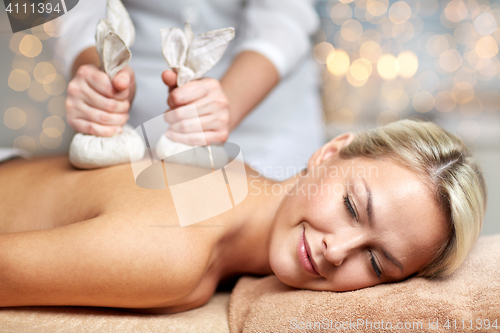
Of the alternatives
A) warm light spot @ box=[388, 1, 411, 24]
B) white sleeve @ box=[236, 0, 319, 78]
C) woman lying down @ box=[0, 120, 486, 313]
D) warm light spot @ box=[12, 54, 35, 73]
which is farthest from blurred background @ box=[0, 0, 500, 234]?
warm light spot @ box=[12, 54, 35, 73]

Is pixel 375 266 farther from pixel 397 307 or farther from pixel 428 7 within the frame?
pixel 428 7

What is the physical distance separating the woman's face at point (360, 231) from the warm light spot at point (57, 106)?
133 cm

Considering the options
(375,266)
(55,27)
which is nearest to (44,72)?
(55,27)

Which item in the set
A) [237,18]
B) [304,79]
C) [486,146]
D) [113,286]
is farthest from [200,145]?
[486,146]

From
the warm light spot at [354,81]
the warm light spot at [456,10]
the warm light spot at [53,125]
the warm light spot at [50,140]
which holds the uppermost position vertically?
the warm light spot at [456,10]

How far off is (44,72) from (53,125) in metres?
0.24

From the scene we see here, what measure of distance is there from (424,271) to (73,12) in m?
1.18

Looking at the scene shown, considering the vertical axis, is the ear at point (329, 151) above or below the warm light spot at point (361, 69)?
below

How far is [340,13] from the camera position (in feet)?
7.62

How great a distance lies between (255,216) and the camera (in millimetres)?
944

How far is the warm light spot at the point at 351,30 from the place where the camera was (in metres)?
2.34

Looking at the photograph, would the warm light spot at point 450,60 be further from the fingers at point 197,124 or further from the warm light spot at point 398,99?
the fingers at point 197,124

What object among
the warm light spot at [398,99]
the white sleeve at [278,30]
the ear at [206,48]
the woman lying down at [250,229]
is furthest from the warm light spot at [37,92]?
the warm light spot at [398,99]

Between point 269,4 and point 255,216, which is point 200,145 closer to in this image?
point 255,216
